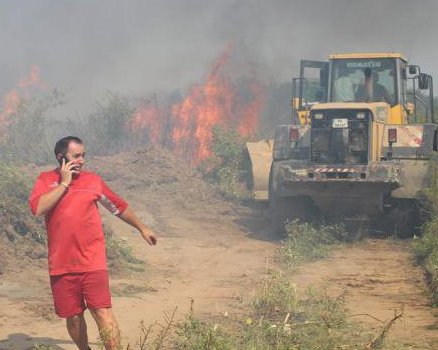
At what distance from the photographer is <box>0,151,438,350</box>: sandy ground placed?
19.4 ft

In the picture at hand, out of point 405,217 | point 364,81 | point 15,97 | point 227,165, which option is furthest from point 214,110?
point 405,217

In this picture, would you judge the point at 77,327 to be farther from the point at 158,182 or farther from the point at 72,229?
the point at 158,182

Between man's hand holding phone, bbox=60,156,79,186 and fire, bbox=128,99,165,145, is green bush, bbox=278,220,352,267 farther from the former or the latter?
fire, bbox=128,99,165,145

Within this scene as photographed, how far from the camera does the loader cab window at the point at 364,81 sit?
12.4 m

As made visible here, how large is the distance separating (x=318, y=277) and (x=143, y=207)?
7239mm

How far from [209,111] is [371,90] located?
13.4 m

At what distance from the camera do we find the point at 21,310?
253 inches

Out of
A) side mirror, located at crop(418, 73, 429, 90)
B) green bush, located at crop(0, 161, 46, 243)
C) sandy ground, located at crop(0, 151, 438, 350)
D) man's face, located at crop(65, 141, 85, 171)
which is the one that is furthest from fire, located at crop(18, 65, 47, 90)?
man's face, located at crop(65, 141, 85, 171)

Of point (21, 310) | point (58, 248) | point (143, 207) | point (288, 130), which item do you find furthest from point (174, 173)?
Answer: point (58, 248)

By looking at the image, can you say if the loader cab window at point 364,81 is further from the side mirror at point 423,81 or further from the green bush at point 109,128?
Answer: the green bush at point 109,128

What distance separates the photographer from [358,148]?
1134 centimetres

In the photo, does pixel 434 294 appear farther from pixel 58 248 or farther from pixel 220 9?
pixel 220 9

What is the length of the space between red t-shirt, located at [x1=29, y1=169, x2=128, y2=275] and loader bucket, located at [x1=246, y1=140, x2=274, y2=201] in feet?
30.7

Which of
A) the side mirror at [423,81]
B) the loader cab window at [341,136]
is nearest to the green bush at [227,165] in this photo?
the loader cab window at [341,136]
